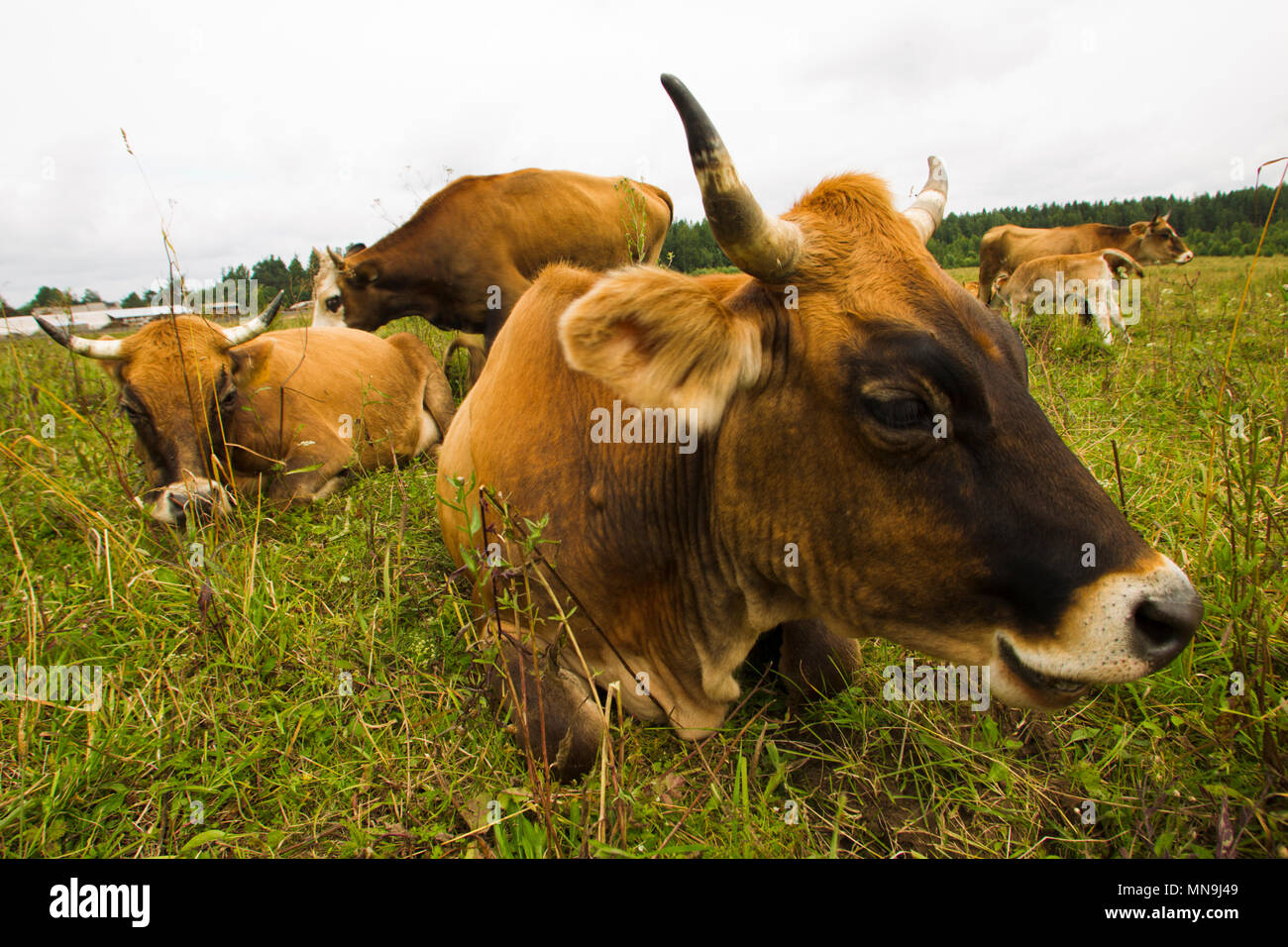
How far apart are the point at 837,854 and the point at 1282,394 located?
4.95 m

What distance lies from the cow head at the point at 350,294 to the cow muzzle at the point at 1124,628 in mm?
8701

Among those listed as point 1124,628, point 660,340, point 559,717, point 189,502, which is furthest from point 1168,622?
point 189,502

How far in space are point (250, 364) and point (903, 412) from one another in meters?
4.99

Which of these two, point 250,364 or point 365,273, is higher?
point 365,273

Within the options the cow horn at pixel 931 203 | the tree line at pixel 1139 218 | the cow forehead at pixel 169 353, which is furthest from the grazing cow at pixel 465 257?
the tree line at pixel 1139 218

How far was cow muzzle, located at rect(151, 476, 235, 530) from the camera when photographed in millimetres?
4129

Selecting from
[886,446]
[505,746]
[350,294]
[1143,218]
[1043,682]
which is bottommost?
[505,746]

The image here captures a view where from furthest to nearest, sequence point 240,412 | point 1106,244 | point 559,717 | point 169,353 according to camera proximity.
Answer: point 1106,244 → point 240,412 → point 169,353 → point 559,717

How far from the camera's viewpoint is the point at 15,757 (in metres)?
2.52

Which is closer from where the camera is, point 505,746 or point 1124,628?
point 1124,628

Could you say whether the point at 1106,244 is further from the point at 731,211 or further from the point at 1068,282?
the point at 731,211

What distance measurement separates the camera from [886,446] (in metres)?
1.94

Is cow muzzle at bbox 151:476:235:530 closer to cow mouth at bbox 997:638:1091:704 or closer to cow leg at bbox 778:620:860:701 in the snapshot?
cow leg at bbox 778:620:860:701
